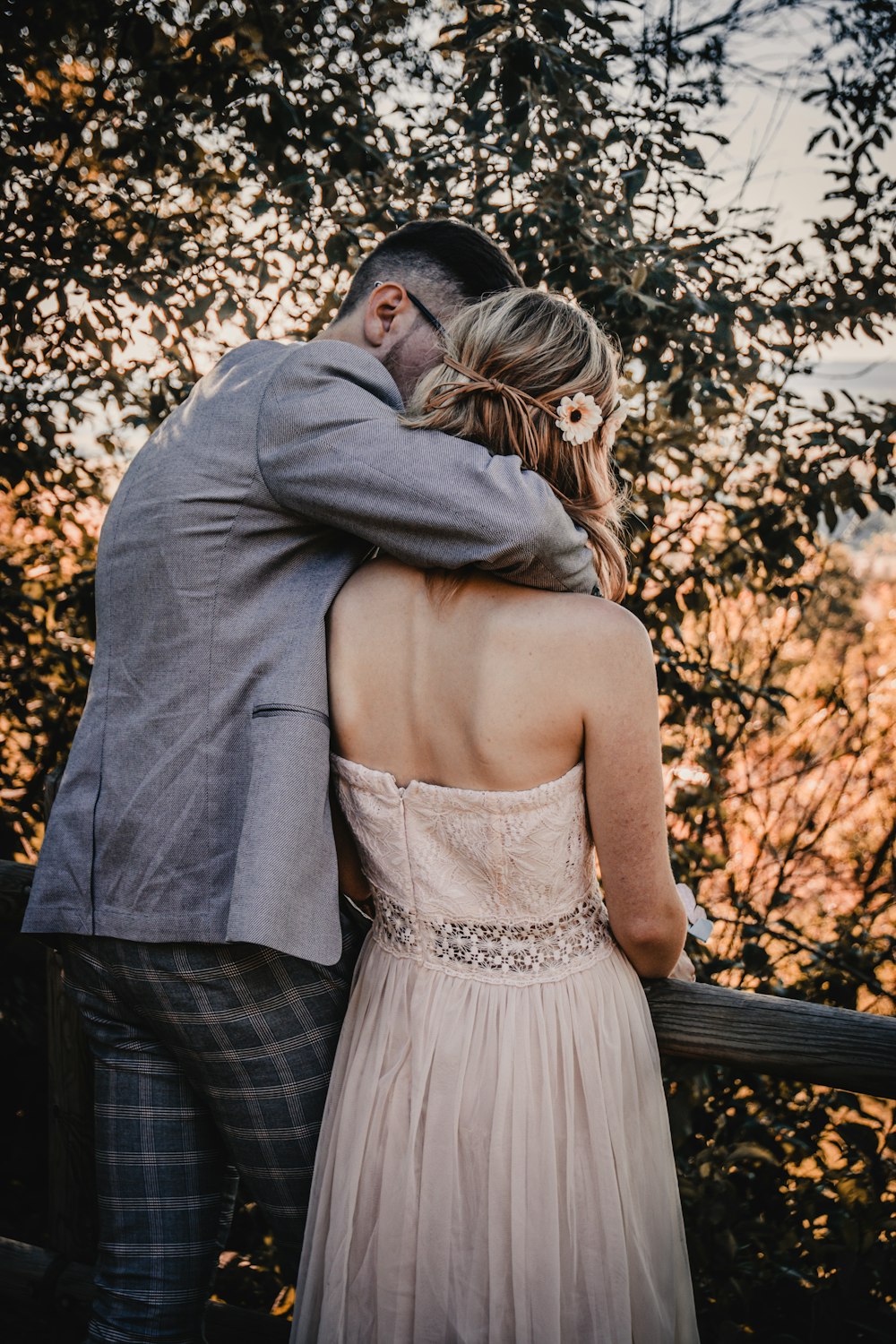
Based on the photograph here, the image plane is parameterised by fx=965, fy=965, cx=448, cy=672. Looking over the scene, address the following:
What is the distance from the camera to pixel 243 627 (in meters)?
1.59

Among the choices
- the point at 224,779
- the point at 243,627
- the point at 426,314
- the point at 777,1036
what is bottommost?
the point at 777,1036

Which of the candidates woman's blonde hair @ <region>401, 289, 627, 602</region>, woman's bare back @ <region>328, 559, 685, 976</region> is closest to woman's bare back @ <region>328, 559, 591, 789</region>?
woman's bare back @ <region>328, 559, 685, 976</region>

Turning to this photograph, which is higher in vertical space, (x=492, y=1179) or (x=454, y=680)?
(x=454, y=680)

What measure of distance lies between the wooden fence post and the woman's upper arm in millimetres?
1486

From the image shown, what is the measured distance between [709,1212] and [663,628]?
1545mm

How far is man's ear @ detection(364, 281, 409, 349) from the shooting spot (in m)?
2.07

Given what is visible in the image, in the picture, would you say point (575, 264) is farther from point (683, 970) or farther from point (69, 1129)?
point (69, 1129)

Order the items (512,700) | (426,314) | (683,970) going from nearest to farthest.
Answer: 1. (512,700)
2. (683,970)
3. (426,314)

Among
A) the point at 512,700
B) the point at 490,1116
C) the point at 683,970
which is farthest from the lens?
the point at 683,970

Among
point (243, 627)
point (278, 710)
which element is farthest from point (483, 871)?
point (243, 627)

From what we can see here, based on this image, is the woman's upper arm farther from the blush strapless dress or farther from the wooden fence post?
the wooden fence post

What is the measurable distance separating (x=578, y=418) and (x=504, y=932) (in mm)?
869

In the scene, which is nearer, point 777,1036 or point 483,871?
point 483,871

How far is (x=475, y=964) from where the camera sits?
1.64m
